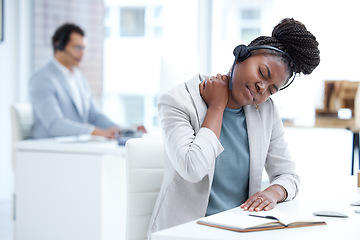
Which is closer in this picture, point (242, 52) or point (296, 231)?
point (296, 231)

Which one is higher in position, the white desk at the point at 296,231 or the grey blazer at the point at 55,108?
the grey blazer at the point at 55,108

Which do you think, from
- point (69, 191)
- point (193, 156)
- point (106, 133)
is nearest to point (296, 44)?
point (193, 156)

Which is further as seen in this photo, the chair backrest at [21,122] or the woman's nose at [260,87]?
the chair backrest at [21,122]

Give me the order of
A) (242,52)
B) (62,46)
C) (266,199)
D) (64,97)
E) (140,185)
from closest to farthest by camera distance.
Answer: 1. (266,199)
2. (242,52)
3. (140,185)
4. (64,97)
5. (62,46)

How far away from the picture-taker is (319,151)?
356 centimetres

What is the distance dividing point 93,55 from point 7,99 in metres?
0.96

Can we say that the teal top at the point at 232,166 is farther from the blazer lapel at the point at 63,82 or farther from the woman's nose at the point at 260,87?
the blazer lapel at the point at 63,82

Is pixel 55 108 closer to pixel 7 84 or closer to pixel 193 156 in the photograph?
pixel 7 84

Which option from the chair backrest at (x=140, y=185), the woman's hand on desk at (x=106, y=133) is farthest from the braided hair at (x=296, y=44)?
the woman's hand on desk at (x=106, y=133)

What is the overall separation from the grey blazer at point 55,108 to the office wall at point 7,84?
134 cm

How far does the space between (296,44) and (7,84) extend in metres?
3.87

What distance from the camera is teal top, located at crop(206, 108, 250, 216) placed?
1523mm

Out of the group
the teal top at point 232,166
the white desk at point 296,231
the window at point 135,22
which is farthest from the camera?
the window at point 135,22

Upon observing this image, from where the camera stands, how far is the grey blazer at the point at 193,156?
1352mm
